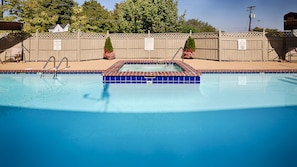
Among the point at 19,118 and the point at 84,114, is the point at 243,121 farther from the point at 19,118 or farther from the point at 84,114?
the point at 19,118

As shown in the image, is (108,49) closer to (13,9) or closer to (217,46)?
(217,46)

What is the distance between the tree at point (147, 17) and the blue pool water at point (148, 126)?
15893mm

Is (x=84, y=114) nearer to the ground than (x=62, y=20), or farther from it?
nearer to the ground

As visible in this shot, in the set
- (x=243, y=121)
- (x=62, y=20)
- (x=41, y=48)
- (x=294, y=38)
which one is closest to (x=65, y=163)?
(x=243, y=121)

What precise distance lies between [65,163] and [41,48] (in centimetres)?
1641

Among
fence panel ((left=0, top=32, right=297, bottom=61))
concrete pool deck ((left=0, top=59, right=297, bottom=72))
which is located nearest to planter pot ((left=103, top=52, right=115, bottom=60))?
fence panel ((left=0, top=32, right=297, bottom=61))

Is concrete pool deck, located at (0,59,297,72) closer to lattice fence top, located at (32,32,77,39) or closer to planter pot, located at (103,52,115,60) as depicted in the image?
lattice fence top, located at (32,32,77,39)

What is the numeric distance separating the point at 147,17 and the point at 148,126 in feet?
65.9

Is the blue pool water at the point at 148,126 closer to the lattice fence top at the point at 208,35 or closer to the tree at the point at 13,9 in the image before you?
the lattice fence top at the point at 208,35

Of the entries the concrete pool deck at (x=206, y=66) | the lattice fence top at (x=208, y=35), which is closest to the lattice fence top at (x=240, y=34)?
the lattice fence top at (x=208, y=35)

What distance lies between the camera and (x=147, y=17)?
23.9 m

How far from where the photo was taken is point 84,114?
229 inches

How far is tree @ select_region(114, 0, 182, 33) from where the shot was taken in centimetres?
2397

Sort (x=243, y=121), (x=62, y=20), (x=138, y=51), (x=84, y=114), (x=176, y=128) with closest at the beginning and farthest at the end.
A: (x=176, y=128) < (x=243, y=121) < (x=84, y=114) < (x=138, y=51) < (x=62, y=20)
